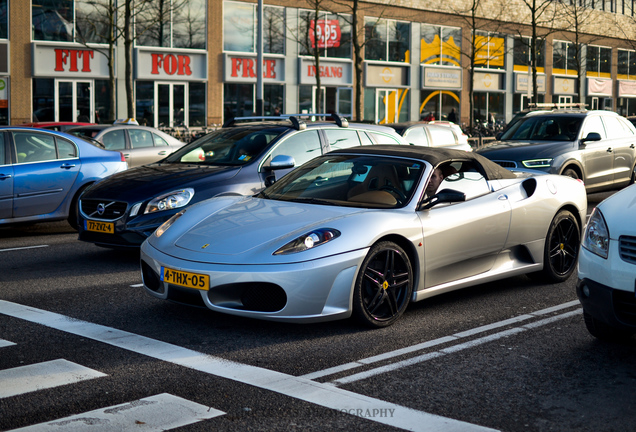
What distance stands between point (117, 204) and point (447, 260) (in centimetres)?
384

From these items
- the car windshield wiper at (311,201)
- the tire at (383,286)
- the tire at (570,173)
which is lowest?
the tire at (383,286)

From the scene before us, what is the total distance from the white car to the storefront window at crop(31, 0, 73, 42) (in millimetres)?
28978

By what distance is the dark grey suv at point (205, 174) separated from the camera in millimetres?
8328

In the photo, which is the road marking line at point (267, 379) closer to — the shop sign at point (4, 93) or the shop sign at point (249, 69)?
the shop sign at point (4, 93)

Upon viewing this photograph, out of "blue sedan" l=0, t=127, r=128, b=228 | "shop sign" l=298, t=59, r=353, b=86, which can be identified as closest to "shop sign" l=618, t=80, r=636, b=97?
"shop sign" l=298, t=59, r=353, b=86

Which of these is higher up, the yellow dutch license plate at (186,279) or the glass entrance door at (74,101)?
the glass entrance door at (74,101)

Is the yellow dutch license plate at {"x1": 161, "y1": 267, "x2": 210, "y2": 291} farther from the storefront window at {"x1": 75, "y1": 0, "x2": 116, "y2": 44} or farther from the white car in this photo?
the storefront window at {"x1": 75, "y1": 0, "x2": 116, "y2": 44}

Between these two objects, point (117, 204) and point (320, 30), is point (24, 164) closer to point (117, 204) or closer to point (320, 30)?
point (117, 204)

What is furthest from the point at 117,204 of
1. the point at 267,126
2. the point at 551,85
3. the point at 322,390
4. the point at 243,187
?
the point at 551,85

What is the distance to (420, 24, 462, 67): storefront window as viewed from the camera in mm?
44312

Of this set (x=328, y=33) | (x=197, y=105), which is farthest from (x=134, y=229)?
(x=328, y=33)

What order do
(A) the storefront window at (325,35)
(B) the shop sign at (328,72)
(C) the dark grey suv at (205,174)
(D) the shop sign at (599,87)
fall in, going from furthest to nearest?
(D) the shop sign at (599,87) → (B) the shop sign at (328,72) → (A) the storefront window at (325,35) → (C) the dark grey suv at (205,174)

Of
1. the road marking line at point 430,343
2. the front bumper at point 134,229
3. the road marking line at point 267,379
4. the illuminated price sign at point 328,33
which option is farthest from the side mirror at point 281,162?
the illuminated price sign at point 328,33

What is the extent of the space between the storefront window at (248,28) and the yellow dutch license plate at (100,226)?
1099 inches
